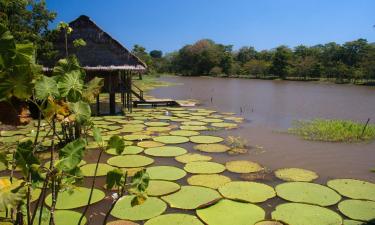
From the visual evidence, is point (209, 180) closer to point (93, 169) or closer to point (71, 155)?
point (93, 169)

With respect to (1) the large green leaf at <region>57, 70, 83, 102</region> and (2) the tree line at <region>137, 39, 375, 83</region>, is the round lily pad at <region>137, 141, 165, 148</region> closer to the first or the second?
(1) the large green leaf at <region>57, 70, 83, 102</region>

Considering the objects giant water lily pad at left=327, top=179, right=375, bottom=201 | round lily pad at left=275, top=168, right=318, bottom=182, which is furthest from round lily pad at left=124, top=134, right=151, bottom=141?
giant water lily pad at left=327, top=179, right=375, bottom=201

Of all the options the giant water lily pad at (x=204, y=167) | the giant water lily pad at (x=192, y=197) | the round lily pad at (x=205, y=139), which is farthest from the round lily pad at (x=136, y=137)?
the giant water lily pad at (x=192, y=197)

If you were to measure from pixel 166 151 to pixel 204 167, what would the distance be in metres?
1.26

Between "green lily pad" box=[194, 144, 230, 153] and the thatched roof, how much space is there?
16.2ft

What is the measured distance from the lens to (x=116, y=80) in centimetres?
1146

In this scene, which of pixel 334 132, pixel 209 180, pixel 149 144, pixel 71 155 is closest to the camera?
pixel 71 155

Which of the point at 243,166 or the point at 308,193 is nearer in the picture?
the point at 308,193

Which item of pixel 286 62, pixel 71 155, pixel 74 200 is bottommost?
pixel 74 200

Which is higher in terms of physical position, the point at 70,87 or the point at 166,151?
the point at 70,87

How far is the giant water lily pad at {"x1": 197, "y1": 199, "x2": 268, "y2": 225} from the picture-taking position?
3637mm

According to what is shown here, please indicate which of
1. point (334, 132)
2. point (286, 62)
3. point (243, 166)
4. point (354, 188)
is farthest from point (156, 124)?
point (286, 62)

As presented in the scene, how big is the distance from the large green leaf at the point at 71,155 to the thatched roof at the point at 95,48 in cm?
882

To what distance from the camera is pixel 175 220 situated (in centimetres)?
362
